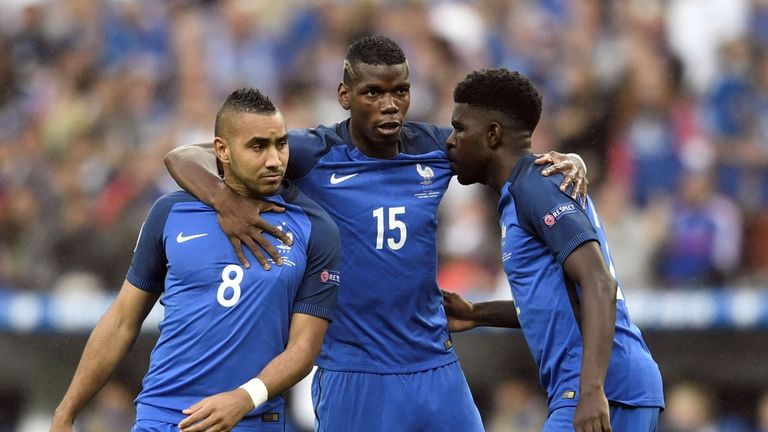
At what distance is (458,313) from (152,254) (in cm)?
178

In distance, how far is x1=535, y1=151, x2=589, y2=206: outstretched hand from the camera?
17.3 feet

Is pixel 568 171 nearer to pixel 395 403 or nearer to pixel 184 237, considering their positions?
pixel 395 403

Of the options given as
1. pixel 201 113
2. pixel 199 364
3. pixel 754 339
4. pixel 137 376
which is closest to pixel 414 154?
pixel 199 364

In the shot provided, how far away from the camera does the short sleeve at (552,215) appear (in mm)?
5016

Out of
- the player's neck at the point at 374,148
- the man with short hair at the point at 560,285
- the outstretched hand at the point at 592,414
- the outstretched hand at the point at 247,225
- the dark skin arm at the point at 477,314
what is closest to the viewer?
the outstretched hand at the point at 592,414

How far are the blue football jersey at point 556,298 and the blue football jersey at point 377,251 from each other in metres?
0.75

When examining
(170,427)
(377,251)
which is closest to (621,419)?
(377,251)

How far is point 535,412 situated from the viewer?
33.0ft

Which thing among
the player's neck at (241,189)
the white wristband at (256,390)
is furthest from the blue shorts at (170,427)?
the player's neck at (241,189)

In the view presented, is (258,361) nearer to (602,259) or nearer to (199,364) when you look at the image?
(199,364)

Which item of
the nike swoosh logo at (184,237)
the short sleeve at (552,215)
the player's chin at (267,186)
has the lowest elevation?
the nike swoosh logo at (184,237)

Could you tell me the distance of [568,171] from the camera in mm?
5355

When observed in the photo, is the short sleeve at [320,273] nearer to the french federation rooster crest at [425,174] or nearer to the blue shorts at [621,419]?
the french federation rooster crest at [425,174]

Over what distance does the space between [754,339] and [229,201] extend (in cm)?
542
